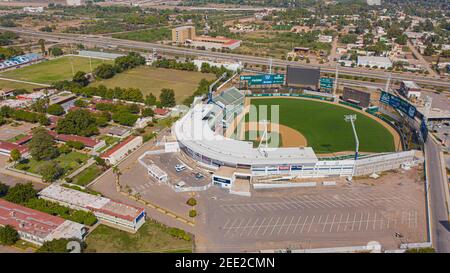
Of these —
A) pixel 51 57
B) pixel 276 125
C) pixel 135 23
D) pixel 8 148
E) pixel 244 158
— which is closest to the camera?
pixel 244 158

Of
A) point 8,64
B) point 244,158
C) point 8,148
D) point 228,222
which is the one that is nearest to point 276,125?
point 244,158

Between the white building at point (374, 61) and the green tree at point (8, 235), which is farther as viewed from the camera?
the white building at point (374, 61)

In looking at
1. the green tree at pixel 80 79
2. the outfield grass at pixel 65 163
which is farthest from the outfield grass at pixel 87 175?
the green tree at pixel 80 79

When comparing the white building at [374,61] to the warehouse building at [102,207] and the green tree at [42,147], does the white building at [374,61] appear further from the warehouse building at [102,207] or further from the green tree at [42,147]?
the warehouse building at [102,207]

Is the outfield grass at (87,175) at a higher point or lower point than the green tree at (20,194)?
lower

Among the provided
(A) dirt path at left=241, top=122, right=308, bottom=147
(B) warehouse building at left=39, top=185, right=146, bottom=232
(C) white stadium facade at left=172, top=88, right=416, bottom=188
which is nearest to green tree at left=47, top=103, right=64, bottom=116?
(B) warehouse building at left=39, top=185, right=146, bottom=232

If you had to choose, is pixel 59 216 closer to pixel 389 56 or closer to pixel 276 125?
pixel 276 125
